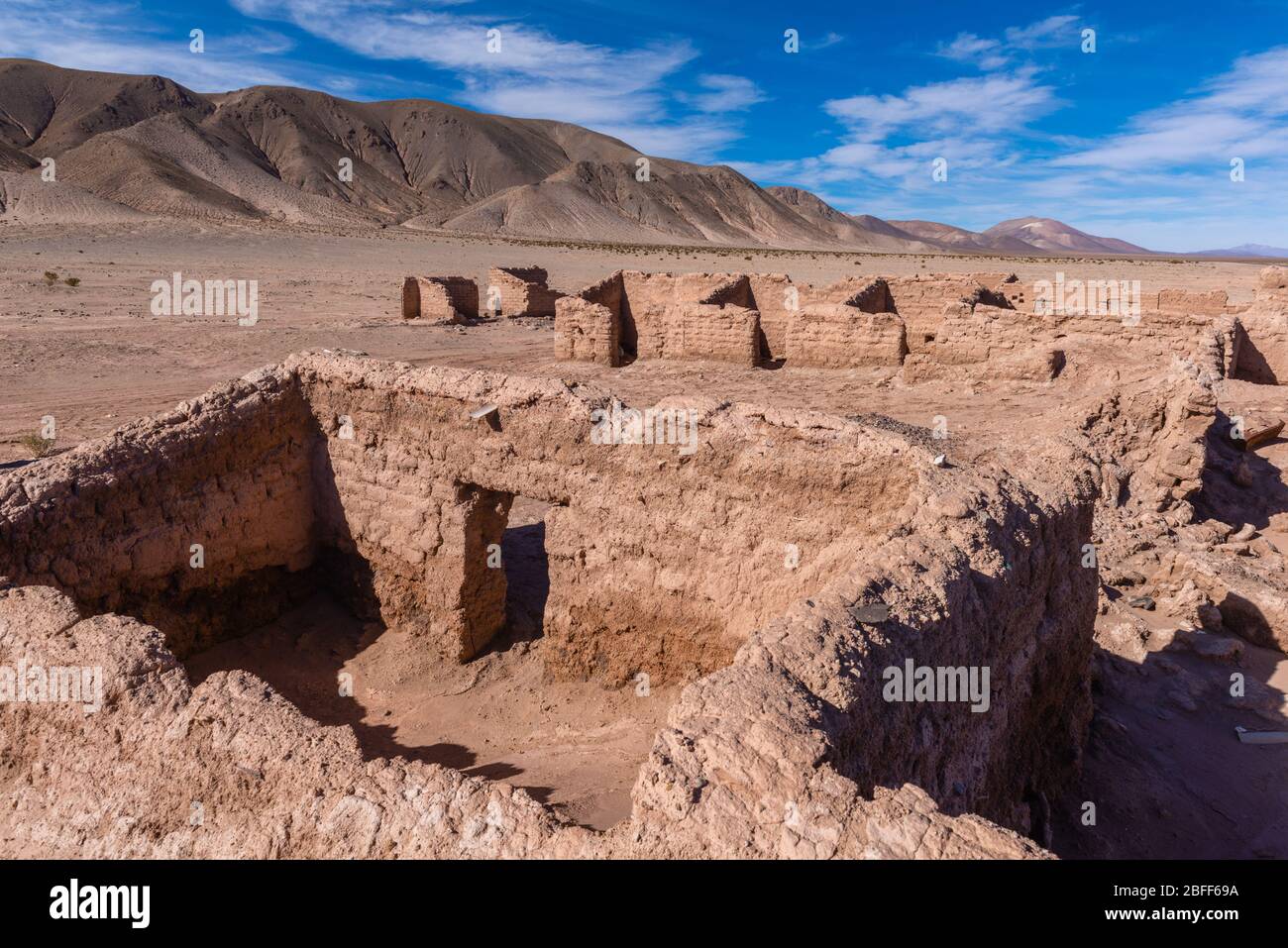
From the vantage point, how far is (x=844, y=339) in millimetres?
15023

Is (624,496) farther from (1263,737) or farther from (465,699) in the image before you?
(1263,737)

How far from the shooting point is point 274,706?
12.1 feet

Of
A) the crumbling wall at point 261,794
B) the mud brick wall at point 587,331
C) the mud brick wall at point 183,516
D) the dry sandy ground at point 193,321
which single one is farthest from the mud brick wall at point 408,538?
the mud brick wall at point 587,331

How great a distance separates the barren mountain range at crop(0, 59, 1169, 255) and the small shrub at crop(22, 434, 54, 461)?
51294mm

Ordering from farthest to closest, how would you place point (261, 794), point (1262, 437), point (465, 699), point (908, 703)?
point (1262, 437) → point (465, 699) → point (908, 703) → point (261, 794)

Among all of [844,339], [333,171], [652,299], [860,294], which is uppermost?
[333,171]

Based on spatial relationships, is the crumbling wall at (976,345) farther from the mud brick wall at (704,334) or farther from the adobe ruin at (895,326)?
the mud brick wall at (704,334)

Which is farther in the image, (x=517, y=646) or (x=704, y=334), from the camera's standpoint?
(x=704, y=334)

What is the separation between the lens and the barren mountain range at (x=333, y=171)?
66.2 metres

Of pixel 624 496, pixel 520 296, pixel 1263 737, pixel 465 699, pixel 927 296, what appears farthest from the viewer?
pixel 520 296

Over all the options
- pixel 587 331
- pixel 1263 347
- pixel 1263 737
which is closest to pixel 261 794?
pixel 1263 737

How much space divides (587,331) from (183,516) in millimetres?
11353
